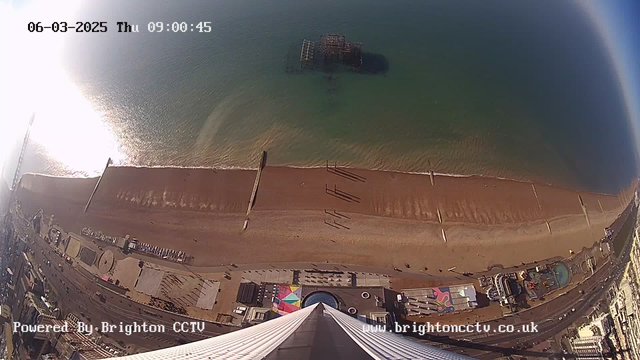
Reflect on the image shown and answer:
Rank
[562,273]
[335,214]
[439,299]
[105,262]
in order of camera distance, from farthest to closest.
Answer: [335,214] → [105,262] → [562,273] → [439,299]

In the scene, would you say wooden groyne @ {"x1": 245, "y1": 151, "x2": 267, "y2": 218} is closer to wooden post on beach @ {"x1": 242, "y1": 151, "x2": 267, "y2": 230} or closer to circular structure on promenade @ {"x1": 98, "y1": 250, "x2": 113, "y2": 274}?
wooden post on beach @ {"x1": 242, "y1": 151, "x2": 267, "y2": 230}

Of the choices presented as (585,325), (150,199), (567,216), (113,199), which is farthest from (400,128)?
(113,199)

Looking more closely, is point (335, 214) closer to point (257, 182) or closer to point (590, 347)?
point (257, 182)

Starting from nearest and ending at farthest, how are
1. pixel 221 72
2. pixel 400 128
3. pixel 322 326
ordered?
pixel 322 326 < pixel 400 128 < pixel 221 72

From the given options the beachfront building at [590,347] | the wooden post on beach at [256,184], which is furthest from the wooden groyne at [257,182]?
the beachfront building at [590,347]

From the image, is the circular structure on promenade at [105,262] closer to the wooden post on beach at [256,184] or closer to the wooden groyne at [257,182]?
the wooden post on beach at [256,184]

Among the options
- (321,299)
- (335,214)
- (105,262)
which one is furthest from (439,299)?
(105,262)

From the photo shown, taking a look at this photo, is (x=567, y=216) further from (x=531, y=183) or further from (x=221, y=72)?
(x=221, y=72)
